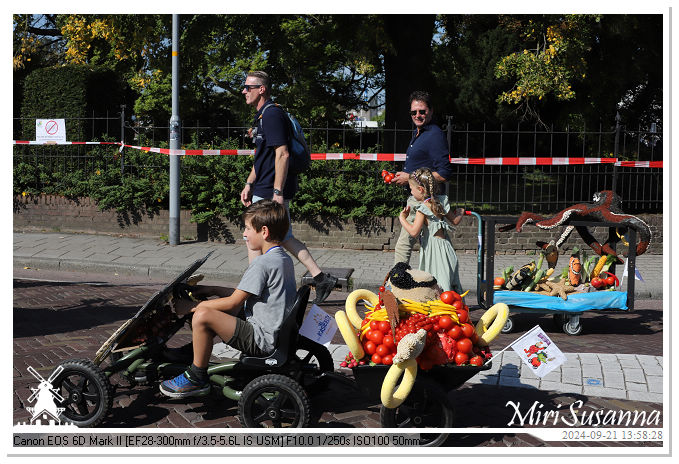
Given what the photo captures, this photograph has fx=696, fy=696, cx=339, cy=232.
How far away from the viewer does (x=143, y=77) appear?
18453 millimetres

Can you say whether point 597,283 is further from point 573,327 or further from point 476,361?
point 476,361

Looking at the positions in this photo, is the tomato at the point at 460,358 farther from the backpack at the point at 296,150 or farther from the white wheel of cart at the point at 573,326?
the white wheel of cart at the point at 573,326

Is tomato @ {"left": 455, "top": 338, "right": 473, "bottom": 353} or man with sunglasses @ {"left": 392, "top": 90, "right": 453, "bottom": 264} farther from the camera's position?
man with sunglasses @ {"left": 392, "top": 90, "right": 453, "bottom": 264}

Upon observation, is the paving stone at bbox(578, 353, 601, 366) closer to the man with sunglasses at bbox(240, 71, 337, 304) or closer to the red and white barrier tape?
the man with sunglasses at bbox(240, 71, 337, 304)

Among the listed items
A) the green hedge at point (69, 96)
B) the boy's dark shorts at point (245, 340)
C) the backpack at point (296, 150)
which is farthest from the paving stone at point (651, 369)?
the green hedge at point (69, 96)

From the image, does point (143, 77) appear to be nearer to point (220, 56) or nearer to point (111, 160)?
point (220, 56)

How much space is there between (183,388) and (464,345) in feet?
5.05

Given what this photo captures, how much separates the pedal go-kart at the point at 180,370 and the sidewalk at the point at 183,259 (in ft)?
14.6

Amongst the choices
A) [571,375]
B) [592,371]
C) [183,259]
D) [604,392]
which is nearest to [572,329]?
[592,371]

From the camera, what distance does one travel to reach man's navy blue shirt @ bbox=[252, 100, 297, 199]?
5750mm

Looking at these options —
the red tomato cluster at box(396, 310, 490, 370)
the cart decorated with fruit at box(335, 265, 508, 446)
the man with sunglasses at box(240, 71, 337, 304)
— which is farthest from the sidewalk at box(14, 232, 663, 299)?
the red tomato cluster at box(396, 310, 490, 370)

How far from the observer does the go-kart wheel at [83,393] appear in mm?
3676
